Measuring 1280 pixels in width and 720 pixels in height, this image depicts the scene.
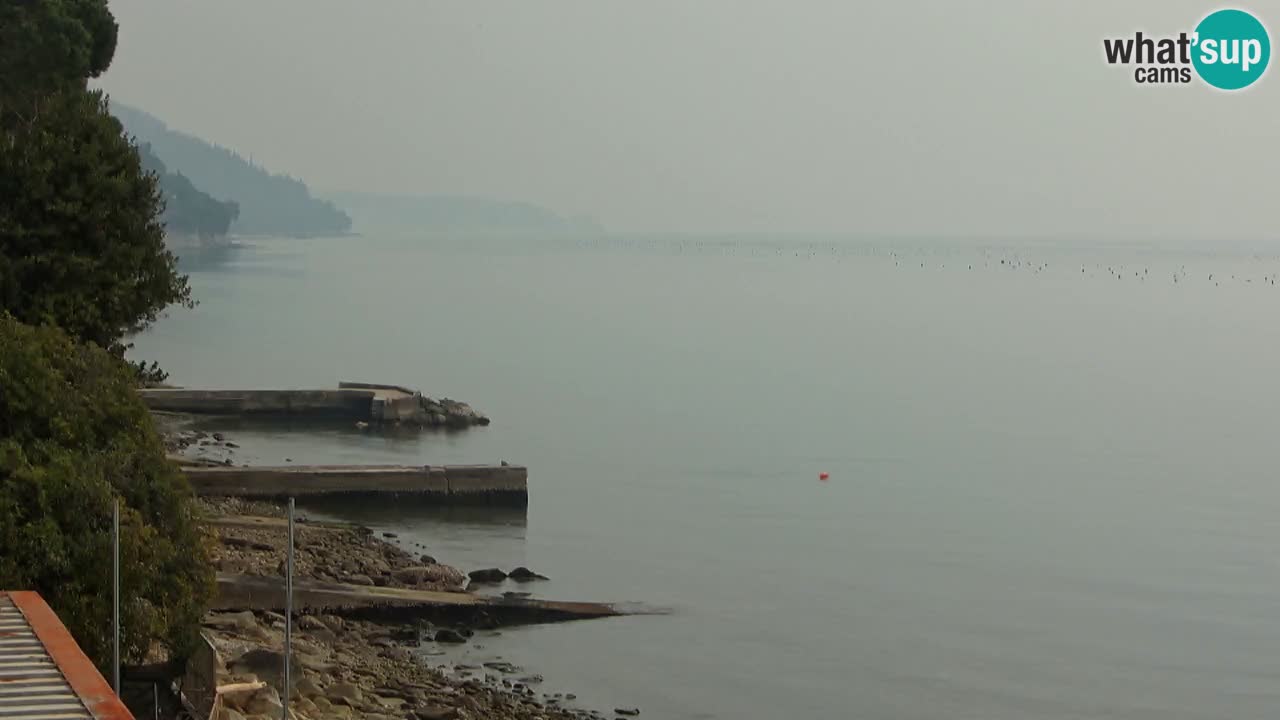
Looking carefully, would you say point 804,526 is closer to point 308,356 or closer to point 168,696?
point 168,696

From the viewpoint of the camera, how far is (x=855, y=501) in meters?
43.3

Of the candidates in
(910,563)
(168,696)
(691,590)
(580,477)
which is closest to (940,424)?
(580,477)

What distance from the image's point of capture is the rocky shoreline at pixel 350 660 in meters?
20.8

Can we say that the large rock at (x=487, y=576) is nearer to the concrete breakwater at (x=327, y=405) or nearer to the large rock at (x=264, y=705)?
the large rock at (x=264, y=705)

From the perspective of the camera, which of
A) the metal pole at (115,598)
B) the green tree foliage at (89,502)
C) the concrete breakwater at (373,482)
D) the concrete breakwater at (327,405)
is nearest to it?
the metal pole at (115,598)

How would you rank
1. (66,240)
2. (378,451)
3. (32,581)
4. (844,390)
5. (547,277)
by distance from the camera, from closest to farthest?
(32,581)
(66,240)
(378,451)
(844,390)
(547,277)

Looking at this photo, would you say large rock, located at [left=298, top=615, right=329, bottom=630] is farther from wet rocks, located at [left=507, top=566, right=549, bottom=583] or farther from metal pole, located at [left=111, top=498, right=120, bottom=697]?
metal pole, located at [left=111, top=498, right=120, bottom=697]

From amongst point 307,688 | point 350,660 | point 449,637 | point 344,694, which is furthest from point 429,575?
point 307,688

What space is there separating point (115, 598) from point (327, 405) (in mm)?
39743

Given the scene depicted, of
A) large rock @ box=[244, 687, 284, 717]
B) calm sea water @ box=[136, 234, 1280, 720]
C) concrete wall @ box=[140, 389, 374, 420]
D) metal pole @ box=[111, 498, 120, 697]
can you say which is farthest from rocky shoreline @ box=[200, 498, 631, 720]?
concrete wall @ box=[140, 389, 374, 420]

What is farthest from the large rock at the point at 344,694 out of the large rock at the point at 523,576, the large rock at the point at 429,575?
the large rock at the point at 523,576

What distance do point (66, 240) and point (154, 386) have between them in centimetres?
2348

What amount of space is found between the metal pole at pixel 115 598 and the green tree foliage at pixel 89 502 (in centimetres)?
8

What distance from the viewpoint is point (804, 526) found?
3953cm
